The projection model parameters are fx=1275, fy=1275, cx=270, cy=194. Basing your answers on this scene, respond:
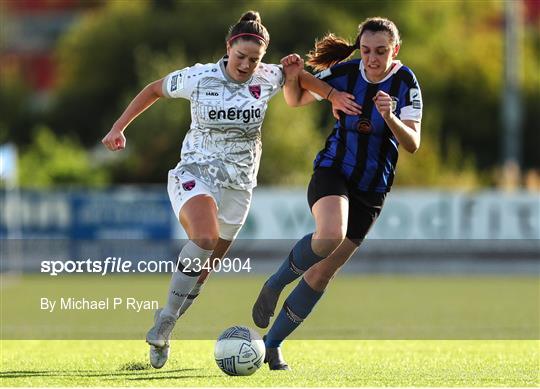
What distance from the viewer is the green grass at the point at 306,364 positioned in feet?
24.7

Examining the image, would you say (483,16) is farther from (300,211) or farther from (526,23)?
(300,211)

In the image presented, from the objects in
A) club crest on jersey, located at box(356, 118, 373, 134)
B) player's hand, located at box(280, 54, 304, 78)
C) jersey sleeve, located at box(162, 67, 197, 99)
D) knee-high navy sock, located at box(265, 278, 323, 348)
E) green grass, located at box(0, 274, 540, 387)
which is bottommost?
green grass, located at box(0, 274, 540, 387)

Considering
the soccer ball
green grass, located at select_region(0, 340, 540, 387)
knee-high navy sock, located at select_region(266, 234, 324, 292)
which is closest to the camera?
green grass, located at select_region(0, 340, 540, 387)

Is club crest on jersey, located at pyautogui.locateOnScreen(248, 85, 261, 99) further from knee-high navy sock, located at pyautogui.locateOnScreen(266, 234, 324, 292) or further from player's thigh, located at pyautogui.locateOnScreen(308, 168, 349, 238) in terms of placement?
knee-high navy sock, located at pyautogui.locateOnScreen(266, 234, 324, 292)

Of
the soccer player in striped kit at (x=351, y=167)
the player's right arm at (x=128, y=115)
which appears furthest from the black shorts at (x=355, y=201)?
the player's right arm at (x=128, y=115)

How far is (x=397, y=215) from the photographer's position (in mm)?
22672

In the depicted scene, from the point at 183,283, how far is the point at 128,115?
3.73ft

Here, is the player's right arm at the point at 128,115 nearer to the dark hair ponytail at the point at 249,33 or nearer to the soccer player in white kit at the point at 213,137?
the soccer player in white kit at the point at 213,137

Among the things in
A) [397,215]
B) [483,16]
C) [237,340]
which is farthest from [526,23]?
[237,340]

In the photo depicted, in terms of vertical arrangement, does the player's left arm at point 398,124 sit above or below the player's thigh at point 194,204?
above

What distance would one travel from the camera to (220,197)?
838 cm

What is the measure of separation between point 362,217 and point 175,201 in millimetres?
1223

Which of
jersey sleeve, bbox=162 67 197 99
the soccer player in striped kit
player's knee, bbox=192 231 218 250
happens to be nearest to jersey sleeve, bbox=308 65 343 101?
the soccer player in striped kit

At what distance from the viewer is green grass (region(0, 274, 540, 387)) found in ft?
25.5
